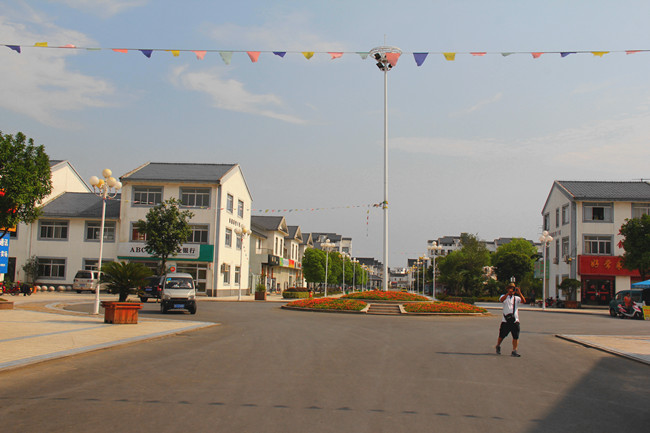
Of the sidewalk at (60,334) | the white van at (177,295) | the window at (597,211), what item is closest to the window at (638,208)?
the window at (597,211)

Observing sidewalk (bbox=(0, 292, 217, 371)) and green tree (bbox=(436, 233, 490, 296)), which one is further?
green tree (bbox=(436, 233, 490, 296))

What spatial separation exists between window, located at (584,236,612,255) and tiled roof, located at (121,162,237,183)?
33540 millimetres

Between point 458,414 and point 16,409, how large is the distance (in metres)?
5.42

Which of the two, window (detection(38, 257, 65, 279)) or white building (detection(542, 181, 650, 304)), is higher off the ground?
white building (detection(542, 181, 650, 304))

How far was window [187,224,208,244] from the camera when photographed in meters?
47.4

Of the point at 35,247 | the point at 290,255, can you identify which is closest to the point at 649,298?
the point at 35,247

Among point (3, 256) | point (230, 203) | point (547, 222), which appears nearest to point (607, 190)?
point (547, 222)

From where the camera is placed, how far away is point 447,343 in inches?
577

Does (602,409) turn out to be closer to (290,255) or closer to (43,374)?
(43,374)

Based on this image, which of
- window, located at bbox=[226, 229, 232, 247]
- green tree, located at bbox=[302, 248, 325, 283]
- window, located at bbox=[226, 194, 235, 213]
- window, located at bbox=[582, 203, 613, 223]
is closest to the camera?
window, located at bbox=[582, 203, 613, 223]

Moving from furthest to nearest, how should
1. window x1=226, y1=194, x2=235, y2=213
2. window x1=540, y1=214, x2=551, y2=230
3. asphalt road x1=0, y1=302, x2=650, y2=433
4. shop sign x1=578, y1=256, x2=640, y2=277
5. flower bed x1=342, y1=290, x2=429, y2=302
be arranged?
window x1=540, y1=214, x2=551, y2=230 < window x1=226, y1=194, x2=235, y2=213 < shop sign x1=578, y1=256, x2=640, y2=277 < flower bed x1=342, y1=290, x2=429, y2=302 < asphalt road x1=0, y1=302, x2=650, y2=433

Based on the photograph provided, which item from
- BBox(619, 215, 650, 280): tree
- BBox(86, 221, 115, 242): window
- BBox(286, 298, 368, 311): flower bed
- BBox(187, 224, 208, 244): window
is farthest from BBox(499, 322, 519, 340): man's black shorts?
BBox(86, 221, 115, 242): window

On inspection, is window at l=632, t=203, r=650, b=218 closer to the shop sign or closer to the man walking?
the shop sign

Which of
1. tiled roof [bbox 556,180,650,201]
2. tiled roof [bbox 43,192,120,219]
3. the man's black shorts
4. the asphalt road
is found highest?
tiled roof [bbox 556,180,650,201]
